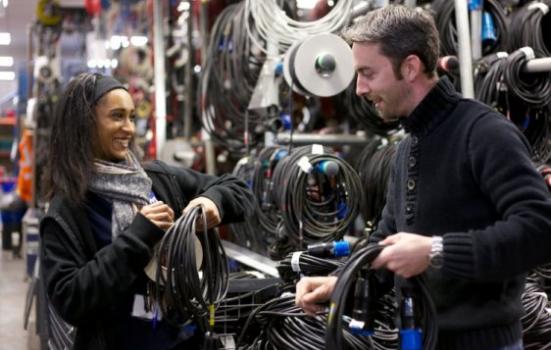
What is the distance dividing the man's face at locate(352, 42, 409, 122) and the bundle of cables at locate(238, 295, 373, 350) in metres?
0.75

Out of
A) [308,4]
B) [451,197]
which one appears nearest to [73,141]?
[451,197]

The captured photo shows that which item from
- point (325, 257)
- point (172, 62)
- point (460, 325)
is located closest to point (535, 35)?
point (325, 257)

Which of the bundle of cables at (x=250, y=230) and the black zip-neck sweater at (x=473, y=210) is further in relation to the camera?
the bundle of cables at (x=250, y=230)

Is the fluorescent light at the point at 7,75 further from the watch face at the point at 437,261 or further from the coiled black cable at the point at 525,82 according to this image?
the watch face at the point at 437,261

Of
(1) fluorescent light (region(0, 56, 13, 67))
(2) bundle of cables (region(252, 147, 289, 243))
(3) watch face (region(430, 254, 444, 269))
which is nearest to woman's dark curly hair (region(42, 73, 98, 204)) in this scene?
(3) watch face (region(430, 254, 444, 269))

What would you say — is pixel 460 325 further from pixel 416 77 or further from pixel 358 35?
pixel 358 35

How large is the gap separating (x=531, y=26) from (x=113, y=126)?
8.13 ft

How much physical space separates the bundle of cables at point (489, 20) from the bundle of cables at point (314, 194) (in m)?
0.97

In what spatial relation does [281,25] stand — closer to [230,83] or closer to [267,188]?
[267,188]

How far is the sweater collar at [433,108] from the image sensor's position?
66.2 inches

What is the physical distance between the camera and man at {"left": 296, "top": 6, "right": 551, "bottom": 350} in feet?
4.78

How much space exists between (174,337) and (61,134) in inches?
27.9

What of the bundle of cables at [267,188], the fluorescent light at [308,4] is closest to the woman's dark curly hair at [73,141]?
the bundle of cables at [267,188]

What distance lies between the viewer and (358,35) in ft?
5.65
